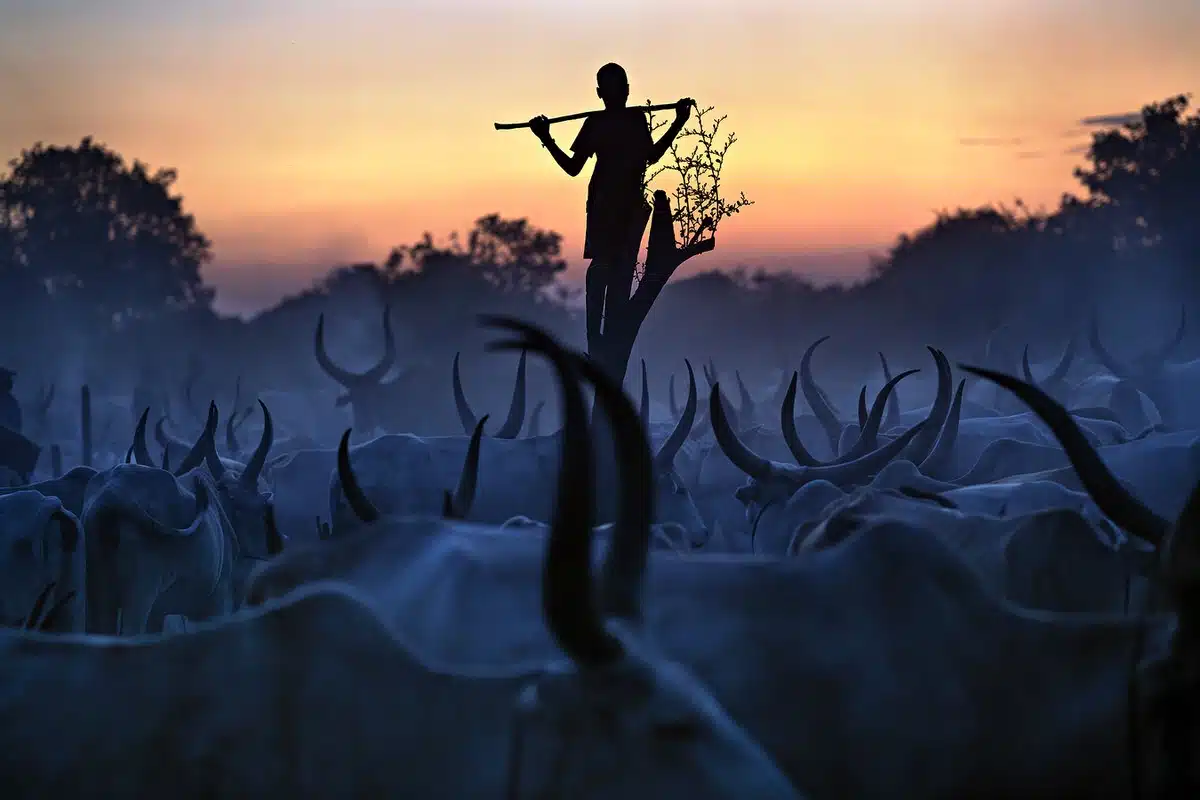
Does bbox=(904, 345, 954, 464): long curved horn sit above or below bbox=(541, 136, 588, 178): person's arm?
below

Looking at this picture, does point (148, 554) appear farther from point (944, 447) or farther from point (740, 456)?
point (944, 447)

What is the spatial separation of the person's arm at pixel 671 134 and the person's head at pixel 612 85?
12.0 inches

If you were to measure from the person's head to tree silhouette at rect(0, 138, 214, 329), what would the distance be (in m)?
37.6

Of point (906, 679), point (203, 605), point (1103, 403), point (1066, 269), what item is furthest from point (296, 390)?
point (906, 679)

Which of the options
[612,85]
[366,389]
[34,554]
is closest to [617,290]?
[612,85]

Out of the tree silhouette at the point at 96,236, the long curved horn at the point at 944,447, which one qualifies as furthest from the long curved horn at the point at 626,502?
the tree silhouette at the point at 96,236

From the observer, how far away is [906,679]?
11.7 ft

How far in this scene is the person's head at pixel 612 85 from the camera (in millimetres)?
7543

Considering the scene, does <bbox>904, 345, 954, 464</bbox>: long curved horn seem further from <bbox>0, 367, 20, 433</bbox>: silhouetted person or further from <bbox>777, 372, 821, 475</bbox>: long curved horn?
<bbox>0, 367, 20, 433</bbox>: silhouetted person

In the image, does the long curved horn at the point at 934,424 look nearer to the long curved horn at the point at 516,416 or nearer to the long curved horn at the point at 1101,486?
the long curved horn at the point at 516,416

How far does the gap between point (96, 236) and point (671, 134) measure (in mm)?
38700

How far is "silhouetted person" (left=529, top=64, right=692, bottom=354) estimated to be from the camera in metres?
7.59

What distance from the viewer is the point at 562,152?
305 inches

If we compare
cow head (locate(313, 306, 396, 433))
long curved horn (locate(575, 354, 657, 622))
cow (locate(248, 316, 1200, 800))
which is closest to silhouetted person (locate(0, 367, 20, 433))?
cow head (locate(313, 306, 396, 433))
